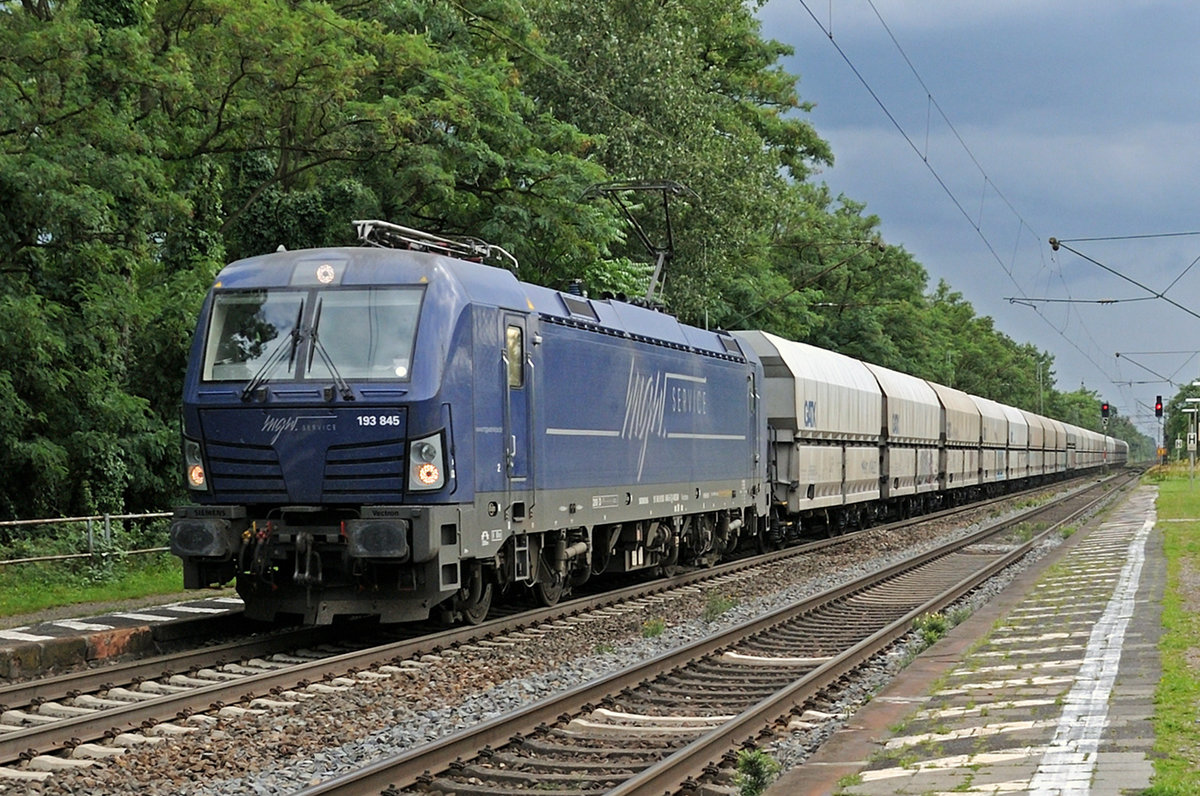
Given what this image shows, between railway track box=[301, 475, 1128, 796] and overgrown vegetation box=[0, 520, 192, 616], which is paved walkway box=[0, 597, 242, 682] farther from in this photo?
railway track box=[301, 475, 1128, 796]

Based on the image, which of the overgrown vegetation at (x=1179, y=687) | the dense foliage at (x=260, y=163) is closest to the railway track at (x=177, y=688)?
the overgrown vegetation at (x=1179, y=687)

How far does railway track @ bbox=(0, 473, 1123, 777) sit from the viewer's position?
28.2 ft

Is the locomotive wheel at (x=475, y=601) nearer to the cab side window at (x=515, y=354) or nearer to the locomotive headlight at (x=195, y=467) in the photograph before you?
the cab side window at (x=515, y=354)

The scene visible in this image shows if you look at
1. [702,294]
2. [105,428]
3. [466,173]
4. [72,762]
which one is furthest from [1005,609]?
[702,294]

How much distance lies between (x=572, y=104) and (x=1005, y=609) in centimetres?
2184

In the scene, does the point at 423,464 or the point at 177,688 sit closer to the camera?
the point at 177,688

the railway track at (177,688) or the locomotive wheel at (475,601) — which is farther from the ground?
the locomotive wheel at (475,601)

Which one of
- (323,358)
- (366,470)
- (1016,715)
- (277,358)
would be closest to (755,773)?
(1016,715)

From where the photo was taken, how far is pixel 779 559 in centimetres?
2378

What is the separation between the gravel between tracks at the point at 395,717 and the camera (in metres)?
8.03

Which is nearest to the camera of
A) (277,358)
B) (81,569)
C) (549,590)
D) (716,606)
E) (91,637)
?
(91,637)

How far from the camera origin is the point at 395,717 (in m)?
9.85

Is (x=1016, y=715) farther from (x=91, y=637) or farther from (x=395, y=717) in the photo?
(x=91, y=637)

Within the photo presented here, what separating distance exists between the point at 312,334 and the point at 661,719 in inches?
201
